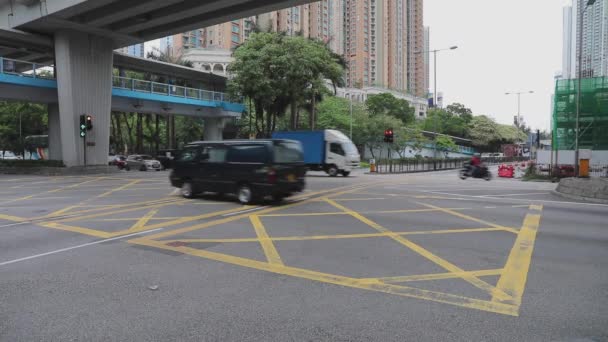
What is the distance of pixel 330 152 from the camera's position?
25.8 meters

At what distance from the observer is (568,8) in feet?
97.8

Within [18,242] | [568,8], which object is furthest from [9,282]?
[568,8]

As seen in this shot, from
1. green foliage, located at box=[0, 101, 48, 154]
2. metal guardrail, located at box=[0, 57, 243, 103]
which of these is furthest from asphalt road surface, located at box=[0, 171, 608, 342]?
green foliage, located at box=[0, 101, 48, 154]

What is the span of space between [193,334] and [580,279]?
4.68 metres

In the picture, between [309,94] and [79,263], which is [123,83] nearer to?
[309,94]

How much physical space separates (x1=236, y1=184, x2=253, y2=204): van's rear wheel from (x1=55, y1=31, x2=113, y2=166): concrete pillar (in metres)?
21.4

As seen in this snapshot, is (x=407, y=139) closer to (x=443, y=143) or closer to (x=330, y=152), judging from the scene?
(x=443, y=143)

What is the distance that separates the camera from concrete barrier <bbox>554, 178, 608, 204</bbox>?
13.3 meters

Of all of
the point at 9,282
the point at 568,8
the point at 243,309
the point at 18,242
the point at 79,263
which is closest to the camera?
the point at 243,309

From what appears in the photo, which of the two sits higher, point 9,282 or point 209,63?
point 209,63

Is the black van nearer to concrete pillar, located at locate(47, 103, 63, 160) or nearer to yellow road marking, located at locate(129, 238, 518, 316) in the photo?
yellow road marking, located at locate(129, 238, 518, 316)

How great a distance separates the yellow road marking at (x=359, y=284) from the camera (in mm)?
4367

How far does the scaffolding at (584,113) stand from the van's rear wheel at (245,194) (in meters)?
25.2

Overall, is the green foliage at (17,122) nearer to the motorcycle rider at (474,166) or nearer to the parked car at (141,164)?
the parked car at (141,164)
